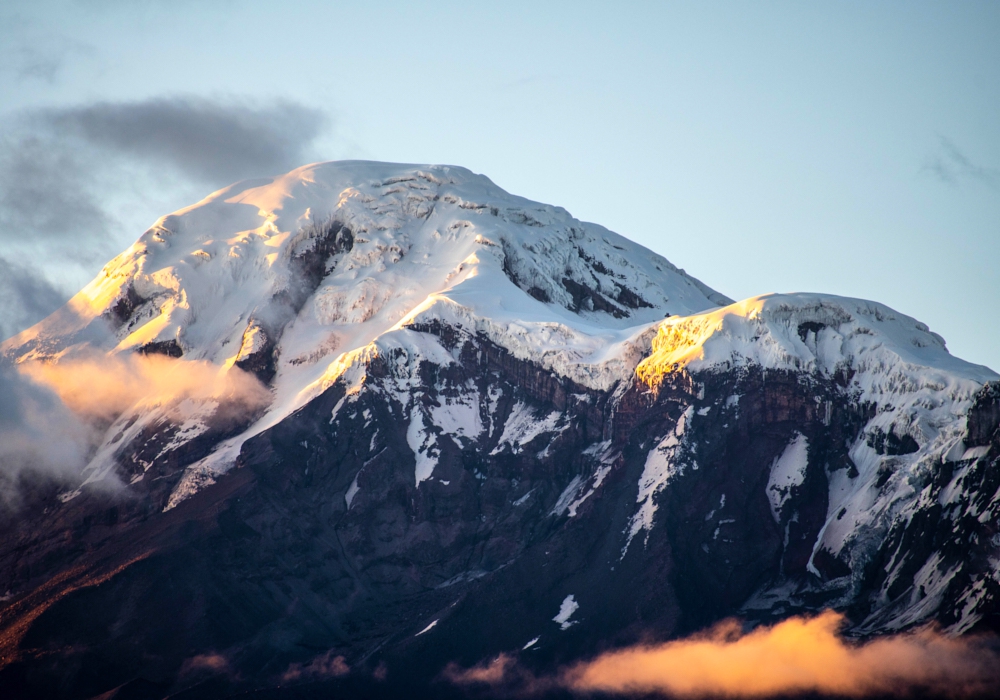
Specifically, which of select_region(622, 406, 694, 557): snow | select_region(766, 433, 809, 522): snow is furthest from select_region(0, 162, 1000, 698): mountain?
select_region(622, 406, 694, 557): snow

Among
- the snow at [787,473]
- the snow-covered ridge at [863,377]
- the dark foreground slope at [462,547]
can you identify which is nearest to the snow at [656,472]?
the snow-covered ridge at [863,377]

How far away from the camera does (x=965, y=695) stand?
4830 inches

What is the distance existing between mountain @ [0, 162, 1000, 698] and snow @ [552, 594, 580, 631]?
1.48 ft

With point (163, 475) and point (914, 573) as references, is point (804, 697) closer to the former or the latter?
point (914, 573)

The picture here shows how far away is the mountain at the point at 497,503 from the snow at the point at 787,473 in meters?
0.28

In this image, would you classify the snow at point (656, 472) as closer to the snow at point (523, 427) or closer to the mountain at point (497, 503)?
the mountain at point (497, 503)

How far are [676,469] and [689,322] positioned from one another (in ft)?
68.9

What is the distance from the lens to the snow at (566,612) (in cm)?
14675

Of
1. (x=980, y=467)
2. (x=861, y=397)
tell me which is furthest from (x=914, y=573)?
(x=861, y=397)

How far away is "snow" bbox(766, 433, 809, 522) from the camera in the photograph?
505 ft

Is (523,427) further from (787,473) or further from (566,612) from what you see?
(787,473)

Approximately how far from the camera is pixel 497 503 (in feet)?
547

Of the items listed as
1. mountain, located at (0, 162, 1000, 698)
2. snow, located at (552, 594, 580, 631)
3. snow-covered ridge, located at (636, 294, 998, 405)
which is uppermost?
Answer: snow-covered ridge, located at (636, 294, 998, 405)

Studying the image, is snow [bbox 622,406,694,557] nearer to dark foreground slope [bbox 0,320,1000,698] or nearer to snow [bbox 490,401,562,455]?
dark foreground slope [bbox 0,320,1000,698]
